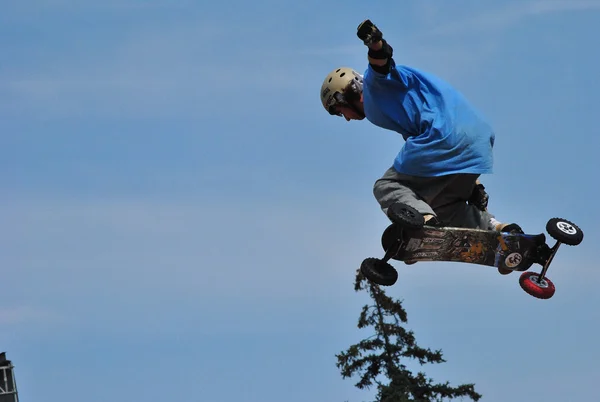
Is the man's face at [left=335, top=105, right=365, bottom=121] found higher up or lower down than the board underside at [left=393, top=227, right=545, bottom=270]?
higher up

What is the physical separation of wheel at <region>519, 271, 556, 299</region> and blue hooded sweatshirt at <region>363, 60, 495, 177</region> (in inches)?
53.3

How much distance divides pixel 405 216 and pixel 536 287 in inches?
69.8

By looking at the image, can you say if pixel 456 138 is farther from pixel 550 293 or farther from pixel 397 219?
pixel 550 293

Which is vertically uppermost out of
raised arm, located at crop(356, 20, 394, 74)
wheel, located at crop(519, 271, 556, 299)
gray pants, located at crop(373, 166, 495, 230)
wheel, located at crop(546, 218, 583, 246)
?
raised arm, located at crop(356, 20, 394, 74)

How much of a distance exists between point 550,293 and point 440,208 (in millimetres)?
1360

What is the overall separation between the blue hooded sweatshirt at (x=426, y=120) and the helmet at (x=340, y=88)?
43 cm

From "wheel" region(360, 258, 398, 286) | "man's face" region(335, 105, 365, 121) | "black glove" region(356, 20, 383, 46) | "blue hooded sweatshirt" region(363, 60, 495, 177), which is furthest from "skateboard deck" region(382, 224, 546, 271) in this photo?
"black glove" region(356, 20, 383, 46)

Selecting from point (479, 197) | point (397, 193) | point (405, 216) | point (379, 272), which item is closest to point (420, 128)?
point (397, 193)

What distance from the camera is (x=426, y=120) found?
41.3ft

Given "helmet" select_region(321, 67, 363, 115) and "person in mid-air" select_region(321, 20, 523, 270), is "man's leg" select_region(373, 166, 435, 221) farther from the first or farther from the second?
"helmet" select_region(321, 67, 363, 115)

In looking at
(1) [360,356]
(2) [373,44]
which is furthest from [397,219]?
(1) [360,356]

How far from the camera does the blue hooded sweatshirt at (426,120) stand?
12.6m

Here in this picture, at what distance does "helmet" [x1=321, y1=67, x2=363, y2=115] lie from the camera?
13219 millimetres

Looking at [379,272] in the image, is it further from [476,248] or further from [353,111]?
[353,111]
